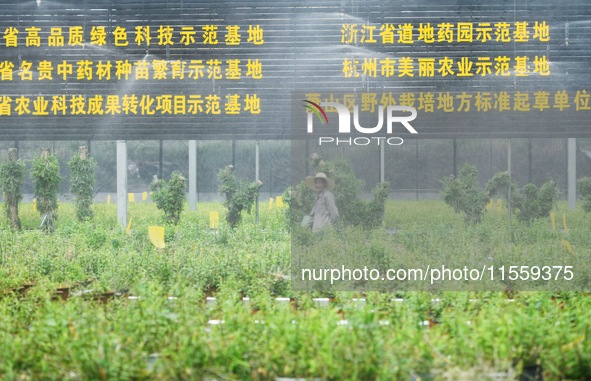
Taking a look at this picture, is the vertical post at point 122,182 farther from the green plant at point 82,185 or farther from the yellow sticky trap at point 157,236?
the yellow sticky trap at point 157,236

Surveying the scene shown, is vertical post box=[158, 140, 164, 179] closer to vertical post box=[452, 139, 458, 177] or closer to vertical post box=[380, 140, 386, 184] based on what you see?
vertical post box=[452, 139, 458, 177]

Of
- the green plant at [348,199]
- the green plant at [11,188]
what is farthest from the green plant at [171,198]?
the green plant at [11,188]

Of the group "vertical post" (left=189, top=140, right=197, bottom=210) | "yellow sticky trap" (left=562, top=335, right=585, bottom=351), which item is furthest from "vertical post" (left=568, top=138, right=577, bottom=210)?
"yellow sticky trap" (left=562, top=335, right=585, bottom=351)

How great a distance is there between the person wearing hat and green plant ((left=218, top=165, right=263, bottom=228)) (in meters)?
1.57

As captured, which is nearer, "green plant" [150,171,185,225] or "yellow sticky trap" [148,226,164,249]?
"yellow sticky trap" [148,226,164,249]

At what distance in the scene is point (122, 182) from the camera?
10.5 metres

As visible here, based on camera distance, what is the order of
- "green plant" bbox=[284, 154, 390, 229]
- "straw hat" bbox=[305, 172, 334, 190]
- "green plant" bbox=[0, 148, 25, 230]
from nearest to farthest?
"straw hat" bbox=[305, 172, 334, 190], "green plant" bbox=[284, 154, 390, 229], "green plant" bbox=[0, 148, 25, 230]

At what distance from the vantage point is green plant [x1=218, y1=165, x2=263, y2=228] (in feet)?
36.0

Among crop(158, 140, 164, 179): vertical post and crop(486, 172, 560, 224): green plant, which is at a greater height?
crop(158, 140, 164, 179): vertical post

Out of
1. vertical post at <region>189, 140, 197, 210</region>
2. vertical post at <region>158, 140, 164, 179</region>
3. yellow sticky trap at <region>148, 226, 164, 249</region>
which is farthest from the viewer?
vertical post at <region>158, 140, 164, 179</region>

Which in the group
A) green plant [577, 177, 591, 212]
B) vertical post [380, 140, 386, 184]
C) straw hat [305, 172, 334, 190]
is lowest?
green plant [577, 177, 591, 212]

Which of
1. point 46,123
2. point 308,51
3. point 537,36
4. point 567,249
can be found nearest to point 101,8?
point 46,123

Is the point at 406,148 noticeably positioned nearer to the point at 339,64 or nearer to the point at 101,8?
the point at 339,64

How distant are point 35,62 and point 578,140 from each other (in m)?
6.50
